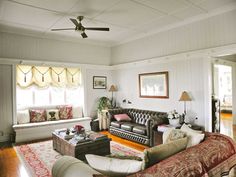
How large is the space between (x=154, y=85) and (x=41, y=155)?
368 cm

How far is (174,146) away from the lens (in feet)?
6.22

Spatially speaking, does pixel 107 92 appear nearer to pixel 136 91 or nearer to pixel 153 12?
pixel 136 91

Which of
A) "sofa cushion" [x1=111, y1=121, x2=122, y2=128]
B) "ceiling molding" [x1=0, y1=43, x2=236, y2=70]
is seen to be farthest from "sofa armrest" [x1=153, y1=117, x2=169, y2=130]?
"ceiling molding" [x1=0, y1=43, x2=236, y2=70]

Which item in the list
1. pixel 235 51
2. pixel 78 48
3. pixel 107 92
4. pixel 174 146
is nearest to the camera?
pixel 174 146

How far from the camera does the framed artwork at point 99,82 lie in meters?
6.81

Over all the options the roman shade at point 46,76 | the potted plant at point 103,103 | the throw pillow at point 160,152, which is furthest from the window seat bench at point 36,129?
the throw pillow at point 160,152

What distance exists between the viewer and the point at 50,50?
584 cm

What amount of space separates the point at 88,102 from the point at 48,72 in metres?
1.80

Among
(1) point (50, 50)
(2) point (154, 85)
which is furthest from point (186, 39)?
(1) point (50, 50)

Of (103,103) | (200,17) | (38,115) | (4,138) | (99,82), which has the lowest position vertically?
(4,138)

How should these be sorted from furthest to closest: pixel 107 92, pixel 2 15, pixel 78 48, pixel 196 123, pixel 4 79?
pixel 107 92, pixel 78 48, pixel 4 79, pixel 196 123, pixel 2 15

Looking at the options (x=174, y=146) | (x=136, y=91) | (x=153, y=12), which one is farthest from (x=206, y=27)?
(x=174, y=146)

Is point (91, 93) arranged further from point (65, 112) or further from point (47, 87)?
point (47, 87)

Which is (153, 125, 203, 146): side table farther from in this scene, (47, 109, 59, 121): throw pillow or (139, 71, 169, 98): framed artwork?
(47, 109, 59, 121): throw pillow
